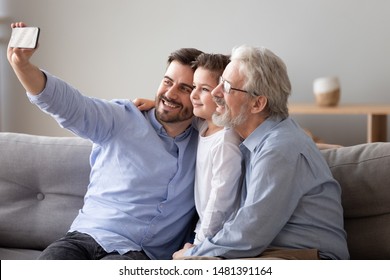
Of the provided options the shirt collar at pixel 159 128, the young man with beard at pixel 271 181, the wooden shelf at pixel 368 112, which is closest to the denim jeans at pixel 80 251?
the young man with beard at pixel 271 181

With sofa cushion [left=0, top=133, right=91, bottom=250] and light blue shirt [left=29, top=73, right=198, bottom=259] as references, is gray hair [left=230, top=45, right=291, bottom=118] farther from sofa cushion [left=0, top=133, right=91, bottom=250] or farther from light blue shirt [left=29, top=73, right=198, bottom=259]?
sofa cushion [left=0, top=133, right=91, bottom=250]

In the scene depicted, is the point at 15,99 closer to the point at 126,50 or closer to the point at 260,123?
the point at 126,50

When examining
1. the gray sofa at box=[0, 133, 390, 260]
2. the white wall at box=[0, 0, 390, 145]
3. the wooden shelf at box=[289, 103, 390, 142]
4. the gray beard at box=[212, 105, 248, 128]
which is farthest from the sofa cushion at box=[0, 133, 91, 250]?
the white wall at box=[0, 0, 390, 145]

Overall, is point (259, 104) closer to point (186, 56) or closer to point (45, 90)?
point (186, 56)

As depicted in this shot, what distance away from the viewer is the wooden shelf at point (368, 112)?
3949 mm

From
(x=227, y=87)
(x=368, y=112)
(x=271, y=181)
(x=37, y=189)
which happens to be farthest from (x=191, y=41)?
(x=271, y=181)

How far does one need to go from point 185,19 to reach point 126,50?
0.45 m

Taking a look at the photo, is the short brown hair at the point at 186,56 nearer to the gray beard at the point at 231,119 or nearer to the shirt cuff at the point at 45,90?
the gray beard at the point at 231,119

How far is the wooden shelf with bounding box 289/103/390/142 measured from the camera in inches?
155

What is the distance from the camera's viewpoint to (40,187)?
262 cm

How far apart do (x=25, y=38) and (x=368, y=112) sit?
240 centimetres

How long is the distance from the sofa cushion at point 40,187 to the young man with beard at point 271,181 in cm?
58

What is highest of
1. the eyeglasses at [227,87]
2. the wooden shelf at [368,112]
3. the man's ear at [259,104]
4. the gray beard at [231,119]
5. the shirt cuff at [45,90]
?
the shirt cuff at [45,90]
